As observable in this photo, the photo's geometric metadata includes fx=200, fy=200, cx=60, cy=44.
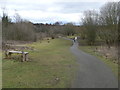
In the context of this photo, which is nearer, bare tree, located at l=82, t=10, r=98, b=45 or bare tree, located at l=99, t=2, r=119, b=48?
bare tree, located at l=99, t=2, r=119, b=48

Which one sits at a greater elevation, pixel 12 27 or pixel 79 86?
pixel 12 27

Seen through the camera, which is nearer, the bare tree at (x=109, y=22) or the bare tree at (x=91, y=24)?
the bare tree at (x=109, y=22)

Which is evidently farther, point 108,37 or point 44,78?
point 108,37

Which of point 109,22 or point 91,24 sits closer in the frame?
point 109,22

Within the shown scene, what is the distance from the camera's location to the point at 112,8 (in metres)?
37.8

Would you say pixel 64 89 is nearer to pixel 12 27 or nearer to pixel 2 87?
pixel 2 87

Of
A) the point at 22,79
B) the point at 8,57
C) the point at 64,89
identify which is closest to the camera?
the point at 64,89

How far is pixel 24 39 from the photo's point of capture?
55.8 meters

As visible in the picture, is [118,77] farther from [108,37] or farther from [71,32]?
[71,32]

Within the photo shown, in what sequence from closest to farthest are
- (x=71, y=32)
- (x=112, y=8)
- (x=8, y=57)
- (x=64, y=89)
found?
(x=64, y=89) → (x=8, y=57) → (x=112, y=8) → (x=71, y=32)

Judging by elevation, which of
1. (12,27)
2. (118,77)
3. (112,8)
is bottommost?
(118,77)

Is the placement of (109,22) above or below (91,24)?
above

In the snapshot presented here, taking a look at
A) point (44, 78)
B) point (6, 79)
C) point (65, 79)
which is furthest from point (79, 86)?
point (6, 79)

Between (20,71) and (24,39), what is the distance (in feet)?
144
